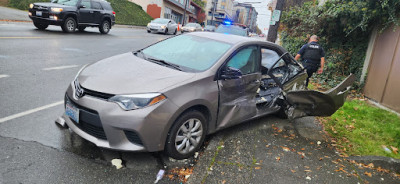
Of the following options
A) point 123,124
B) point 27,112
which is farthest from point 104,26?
point 123,124

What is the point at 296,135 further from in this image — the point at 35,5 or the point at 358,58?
the point at 35,5

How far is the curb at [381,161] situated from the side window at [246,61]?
1928 mm

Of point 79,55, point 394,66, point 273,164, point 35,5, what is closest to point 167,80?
point 273,164

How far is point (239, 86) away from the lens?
3.97 m

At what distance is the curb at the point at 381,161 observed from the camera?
3916 mm

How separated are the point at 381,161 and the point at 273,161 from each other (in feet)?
5.37

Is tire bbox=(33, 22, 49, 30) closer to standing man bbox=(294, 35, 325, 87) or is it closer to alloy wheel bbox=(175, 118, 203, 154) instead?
standing man bbox=(294, 35, 325, 87)

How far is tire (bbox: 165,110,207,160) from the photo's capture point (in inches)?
125

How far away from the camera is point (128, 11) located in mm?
35125

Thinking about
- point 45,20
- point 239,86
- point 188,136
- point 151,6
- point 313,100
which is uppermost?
point 151,6

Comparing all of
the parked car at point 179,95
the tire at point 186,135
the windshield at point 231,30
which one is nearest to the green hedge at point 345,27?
the windshield at point 231,30

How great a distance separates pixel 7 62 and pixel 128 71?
4821 millimetres

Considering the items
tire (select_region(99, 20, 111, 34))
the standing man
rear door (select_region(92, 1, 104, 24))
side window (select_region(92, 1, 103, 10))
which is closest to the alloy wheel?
the standing man

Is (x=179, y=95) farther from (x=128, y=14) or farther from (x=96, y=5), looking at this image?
(x=128, y=14)
